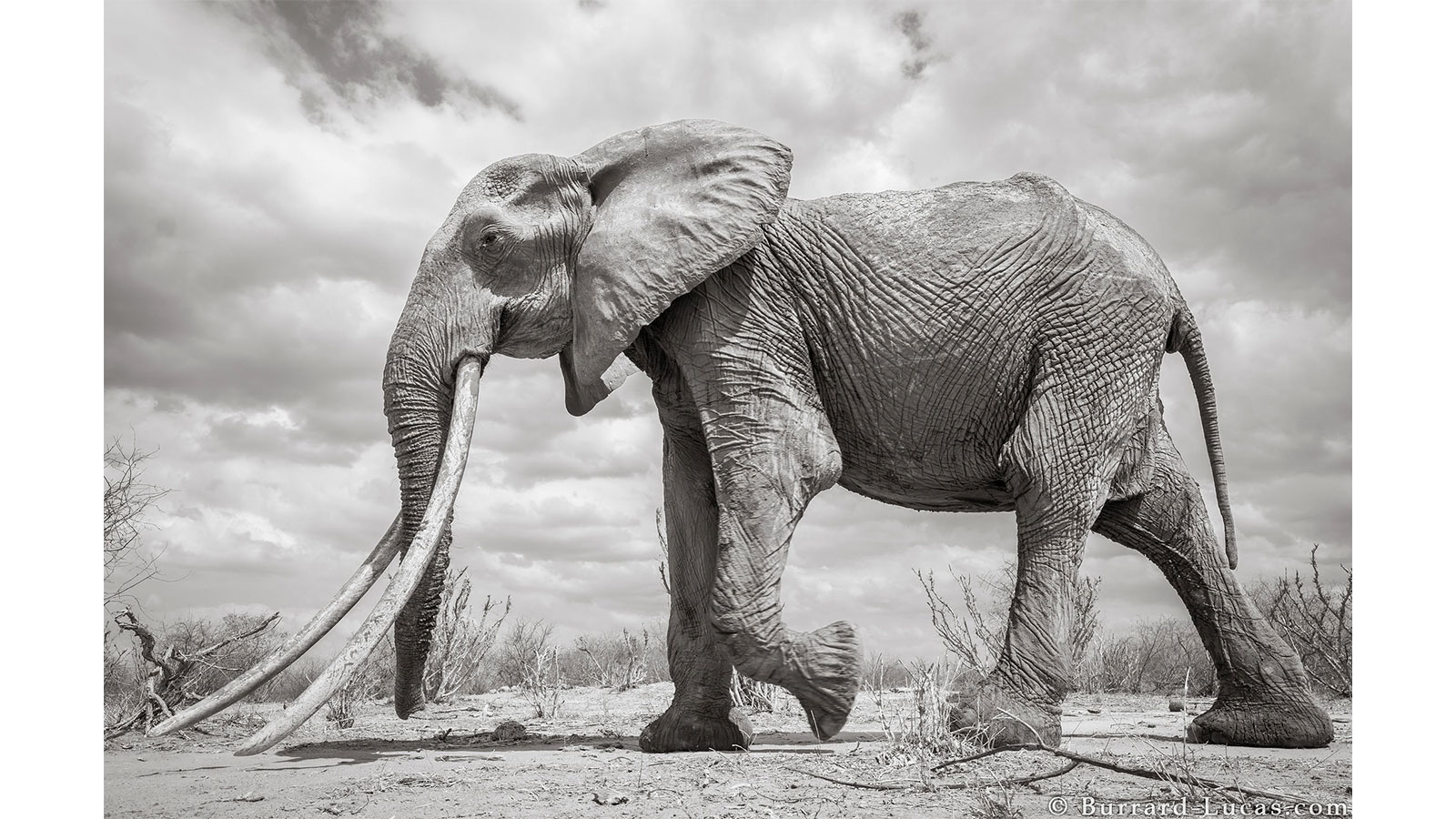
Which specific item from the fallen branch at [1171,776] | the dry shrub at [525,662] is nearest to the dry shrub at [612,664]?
→ the dry shrub at [525,662]

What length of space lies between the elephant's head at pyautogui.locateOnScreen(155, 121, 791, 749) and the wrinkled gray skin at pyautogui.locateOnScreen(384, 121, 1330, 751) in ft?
0.04

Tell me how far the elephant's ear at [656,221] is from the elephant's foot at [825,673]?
1.89m

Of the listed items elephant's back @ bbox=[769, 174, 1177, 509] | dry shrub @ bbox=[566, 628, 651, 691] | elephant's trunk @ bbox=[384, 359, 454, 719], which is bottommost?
dry shrub @ bbox=[566, 628, 651, 691]

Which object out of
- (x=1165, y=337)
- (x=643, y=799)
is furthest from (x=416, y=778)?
(x=1165, y=337)

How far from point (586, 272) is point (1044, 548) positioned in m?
3.07

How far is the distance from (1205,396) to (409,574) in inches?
213

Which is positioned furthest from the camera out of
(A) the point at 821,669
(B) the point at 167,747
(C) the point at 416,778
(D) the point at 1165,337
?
(B) the point at 167,747

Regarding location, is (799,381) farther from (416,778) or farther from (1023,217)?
(416,778)

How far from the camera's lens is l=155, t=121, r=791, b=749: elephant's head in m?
6.04

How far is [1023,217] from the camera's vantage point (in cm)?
649

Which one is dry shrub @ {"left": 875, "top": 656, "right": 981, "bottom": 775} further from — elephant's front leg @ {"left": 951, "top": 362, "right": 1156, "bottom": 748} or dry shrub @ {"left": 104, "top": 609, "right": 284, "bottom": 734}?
dry shrub @ {"left": 104, "top": 609, "right": 284, "bottom": 734}

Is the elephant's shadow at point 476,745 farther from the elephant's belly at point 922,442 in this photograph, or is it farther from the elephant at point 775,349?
the elephant's belly at point 922,442

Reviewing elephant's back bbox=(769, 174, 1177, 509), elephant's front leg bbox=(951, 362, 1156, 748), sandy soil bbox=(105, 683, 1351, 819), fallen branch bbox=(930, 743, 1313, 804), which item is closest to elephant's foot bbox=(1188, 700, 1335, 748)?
sandy soil bbox=(105, 683, 1351, 819)

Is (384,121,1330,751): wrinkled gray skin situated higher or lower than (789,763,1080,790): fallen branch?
higher
